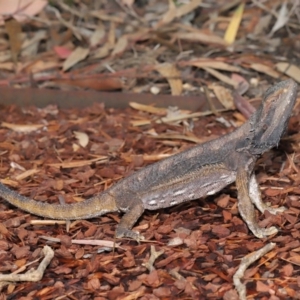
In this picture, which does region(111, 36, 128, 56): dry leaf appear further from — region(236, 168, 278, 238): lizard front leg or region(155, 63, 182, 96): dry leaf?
region(236, 168, 278, 238): lizard front leg

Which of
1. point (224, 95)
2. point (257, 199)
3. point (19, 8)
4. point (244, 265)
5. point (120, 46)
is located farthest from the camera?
point (120, 46)

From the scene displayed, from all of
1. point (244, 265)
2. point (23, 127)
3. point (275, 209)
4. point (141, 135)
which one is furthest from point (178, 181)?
point (23, 127)

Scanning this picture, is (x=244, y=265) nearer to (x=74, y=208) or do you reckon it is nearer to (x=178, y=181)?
(x=178, y=181)

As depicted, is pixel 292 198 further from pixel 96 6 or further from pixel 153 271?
pixel 96 6

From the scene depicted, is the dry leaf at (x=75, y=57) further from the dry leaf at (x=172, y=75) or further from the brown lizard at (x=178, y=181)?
the brown lizard at (x=178, y=181)

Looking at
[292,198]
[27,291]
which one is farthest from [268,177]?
[27,291]

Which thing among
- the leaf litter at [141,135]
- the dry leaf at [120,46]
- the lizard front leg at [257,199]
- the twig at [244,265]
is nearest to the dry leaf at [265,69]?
the leaf litter at [141,135]

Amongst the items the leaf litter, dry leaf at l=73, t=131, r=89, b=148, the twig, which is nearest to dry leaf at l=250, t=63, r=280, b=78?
the leaf litter

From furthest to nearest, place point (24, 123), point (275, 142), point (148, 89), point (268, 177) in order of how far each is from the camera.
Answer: point (148, 89) → point (24, 123) → point (268, 177) → point (275, 142)
